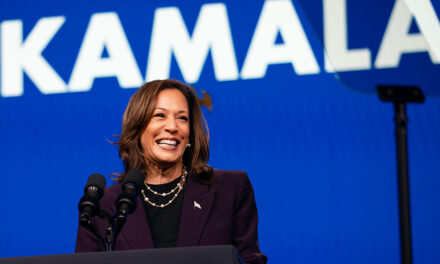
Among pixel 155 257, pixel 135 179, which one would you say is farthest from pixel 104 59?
pixel 155 257

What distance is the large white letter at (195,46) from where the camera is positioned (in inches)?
123

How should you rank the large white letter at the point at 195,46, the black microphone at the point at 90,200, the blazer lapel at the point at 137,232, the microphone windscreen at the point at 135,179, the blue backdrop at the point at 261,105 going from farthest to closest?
the large white letter at the point at 195,46, the blue backdrop at the point at 261,105, the blazer lapel at the point at 137,232, the microphone windscreen at the point at 135,179, the black microphone at the point at 90,200

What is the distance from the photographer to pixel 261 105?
3078 millimetres

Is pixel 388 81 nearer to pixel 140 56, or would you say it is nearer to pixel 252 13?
pixel 252 13

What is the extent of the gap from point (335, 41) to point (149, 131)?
1294 mm

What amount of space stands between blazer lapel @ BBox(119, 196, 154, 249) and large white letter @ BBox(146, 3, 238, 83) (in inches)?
49.6

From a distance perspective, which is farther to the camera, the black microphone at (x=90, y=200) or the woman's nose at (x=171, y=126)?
the woman's nose at (x=171, y=126)

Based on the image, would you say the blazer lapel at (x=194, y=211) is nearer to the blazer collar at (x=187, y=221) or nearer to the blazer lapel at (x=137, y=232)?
the blazer collar at (x=187, y=221)

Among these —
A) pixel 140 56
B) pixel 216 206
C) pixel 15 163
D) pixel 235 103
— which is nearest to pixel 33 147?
pixel 15 163

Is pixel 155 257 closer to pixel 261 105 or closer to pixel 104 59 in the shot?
pixel 261 105

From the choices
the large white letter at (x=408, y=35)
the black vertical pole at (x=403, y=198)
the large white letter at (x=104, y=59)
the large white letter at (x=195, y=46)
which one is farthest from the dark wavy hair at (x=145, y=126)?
the large white letter at (x=408, y=35)

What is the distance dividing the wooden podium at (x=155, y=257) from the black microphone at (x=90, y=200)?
0.49ft

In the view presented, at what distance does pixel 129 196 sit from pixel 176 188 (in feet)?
2.60

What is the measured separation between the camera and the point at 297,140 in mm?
3047
